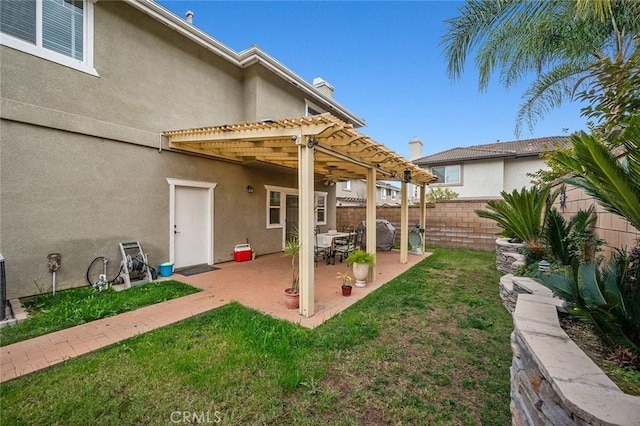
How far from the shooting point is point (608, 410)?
148 cm

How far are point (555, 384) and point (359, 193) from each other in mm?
25727

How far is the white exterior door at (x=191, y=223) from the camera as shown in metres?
7.63

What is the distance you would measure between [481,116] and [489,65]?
262 inches

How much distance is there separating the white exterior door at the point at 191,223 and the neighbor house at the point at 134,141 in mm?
31

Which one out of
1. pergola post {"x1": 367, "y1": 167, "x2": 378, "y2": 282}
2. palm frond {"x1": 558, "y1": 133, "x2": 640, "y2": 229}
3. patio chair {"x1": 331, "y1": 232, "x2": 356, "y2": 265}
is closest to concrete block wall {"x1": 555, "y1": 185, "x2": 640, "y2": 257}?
palm frond {"x1": 558, "y1": 133, "x2": 640, "y2": 229}

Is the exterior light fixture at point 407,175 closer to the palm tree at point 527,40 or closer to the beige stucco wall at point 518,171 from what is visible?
the palm tree at point 527,40

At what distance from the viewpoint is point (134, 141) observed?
657 cm

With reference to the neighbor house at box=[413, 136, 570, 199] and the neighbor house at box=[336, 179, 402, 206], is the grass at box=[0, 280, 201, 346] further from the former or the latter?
the neighbor house at box=[413, 136, 570, 199]

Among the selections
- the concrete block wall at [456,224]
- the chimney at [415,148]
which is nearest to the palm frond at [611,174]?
the concrete block wall at [456,224]

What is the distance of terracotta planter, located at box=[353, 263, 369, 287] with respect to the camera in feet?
21.2

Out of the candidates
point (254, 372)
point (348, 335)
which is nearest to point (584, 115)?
point (348, 335)

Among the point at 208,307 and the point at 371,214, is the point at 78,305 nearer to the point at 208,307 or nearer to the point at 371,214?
the point at 208,307

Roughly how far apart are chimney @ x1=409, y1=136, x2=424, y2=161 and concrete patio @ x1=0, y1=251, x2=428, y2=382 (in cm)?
1362

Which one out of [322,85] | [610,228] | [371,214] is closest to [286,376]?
[371,214]
